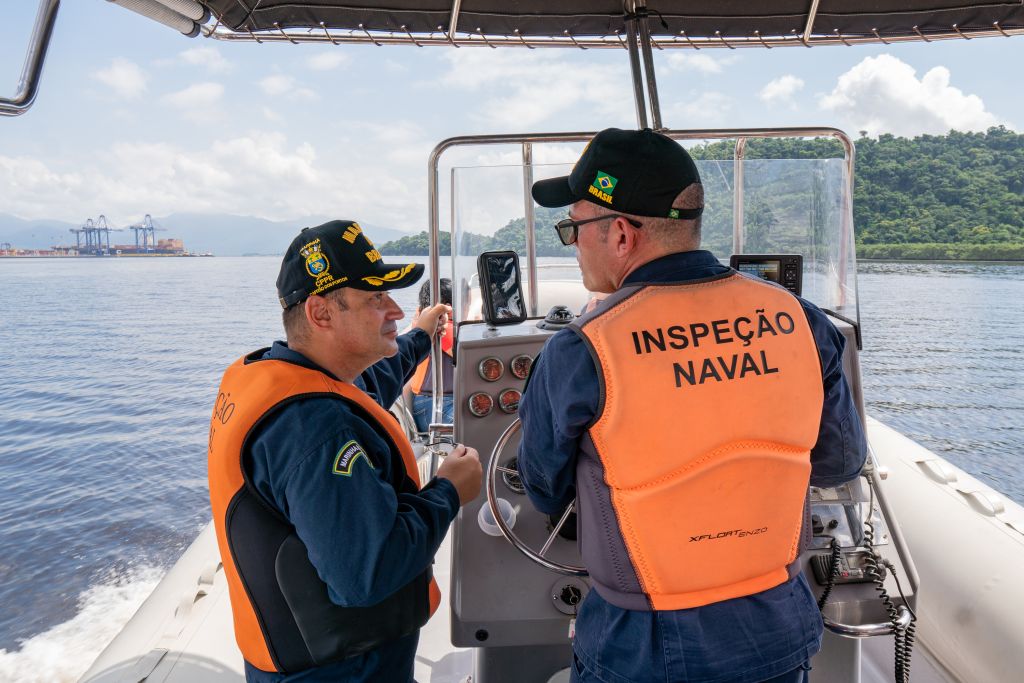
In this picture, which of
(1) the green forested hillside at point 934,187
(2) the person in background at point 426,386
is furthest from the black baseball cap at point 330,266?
(2) the person in background at point 426,386

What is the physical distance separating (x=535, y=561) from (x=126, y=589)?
5.16 metres

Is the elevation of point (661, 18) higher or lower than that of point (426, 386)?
higher

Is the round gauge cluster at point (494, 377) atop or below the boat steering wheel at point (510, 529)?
atop

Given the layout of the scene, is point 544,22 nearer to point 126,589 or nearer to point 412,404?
point 412,404

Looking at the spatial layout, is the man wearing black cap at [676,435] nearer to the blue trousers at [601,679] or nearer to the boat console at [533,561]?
the blue trousers at [601,679]

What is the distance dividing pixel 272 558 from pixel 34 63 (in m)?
0.90

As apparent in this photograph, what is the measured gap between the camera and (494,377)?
1.92 meters

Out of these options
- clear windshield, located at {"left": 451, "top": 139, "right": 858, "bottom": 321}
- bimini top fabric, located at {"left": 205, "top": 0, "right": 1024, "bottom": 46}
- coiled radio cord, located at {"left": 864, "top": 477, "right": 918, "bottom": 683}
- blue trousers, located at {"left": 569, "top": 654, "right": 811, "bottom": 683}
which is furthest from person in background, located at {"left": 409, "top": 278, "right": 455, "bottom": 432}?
blue trousers, located at {"left": 569, "top": 654, "right": 811, "bottom": 683}

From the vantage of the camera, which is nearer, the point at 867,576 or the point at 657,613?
the point at 657,613

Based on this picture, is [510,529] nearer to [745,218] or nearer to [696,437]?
[696,437]

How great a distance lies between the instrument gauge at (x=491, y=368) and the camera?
191 centimetres

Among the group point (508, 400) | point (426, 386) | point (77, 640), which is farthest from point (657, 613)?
point (77, 640)

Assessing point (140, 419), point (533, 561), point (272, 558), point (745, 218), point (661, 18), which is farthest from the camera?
point (140, 419)

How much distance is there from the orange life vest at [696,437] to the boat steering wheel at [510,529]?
54cm
